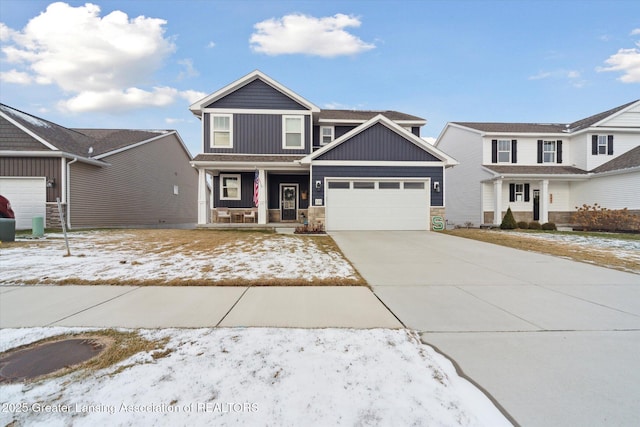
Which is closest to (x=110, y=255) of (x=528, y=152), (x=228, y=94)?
(x=228, y=94)

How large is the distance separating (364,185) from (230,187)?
7084 mm

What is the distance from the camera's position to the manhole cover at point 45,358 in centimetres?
247

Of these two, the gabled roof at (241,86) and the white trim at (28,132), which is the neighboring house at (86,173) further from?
the gabled roof at (241,86)

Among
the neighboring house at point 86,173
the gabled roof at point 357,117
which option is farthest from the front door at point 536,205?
the neighboring house at point 86,173

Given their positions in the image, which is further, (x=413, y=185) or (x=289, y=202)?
(x=289, y=202)

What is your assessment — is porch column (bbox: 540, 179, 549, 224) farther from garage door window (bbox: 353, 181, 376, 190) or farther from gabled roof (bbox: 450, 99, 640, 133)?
garage door window (bbox: 353, 181, 376, 190)

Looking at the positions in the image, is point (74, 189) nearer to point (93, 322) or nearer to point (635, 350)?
point (93, 322)

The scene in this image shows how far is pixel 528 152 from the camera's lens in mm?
18906

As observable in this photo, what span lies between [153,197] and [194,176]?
7.44 meters

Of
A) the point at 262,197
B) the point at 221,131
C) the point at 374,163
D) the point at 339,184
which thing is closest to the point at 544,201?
the point at 374,163

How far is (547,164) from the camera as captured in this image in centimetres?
1897

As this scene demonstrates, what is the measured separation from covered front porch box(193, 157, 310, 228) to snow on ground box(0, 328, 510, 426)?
38.3 feet

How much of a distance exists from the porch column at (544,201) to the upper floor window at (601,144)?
12.2 feet

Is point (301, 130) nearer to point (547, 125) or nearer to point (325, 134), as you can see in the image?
point (325, 134)
